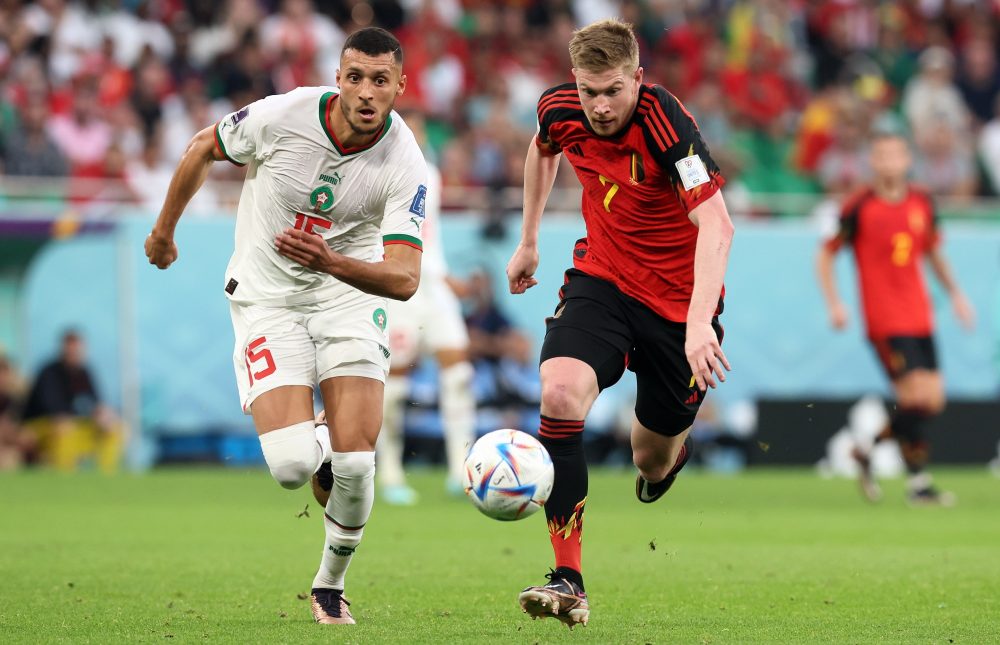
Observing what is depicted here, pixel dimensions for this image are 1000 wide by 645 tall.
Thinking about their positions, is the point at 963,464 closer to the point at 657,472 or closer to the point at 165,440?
the point at 165,440

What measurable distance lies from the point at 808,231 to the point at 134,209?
763 cm

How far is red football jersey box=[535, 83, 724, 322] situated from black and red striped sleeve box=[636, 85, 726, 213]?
49 mm

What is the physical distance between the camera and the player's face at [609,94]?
21.0 feet

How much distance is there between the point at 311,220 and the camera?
6.79 metres

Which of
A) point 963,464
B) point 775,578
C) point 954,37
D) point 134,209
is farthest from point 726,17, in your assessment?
point 775,578

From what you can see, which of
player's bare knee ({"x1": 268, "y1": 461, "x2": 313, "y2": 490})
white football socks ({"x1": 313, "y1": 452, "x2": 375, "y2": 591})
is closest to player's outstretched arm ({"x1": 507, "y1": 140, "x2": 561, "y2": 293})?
white football socks ({"x1": 313, "y1": 452, "x2": 375, "y2": 591})

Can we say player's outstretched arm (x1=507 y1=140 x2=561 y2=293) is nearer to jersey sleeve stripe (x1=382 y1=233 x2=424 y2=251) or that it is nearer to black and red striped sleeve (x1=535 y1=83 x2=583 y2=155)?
black and red striped sleeve (x1=535 y1=83 x2=583 y2=155)

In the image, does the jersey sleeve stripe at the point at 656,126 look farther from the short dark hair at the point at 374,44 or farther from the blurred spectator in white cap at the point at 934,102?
the blurred spectator in white cap at the point at 934,102

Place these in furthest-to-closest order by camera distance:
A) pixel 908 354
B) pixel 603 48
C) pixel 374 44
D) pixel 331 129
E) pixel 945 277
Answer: pixel 945 277, pixel 908 354, pixel 331 129, pixel 374 44, pixel 603 48

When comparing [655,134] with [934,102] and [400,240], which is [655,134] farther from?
[934,102]

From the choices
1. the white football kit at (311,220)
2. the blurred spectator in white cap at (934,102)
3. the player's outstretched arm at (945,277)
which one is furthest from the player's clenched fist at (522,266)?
the blurred spectator in white cap at (934,102)

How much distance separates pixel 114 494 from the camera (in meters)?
13.8

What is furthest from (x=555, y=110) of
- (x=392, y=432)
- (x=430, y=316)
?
(x=392, y=432)

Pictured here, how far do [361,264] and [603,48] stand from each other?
4.18ft
